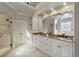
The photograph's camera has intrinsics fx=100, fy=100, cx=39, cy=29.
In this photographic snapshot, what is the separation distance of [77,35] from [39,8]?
4.36 feet

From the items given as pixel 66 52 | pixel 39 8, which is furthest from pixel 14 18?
pixel 66 52

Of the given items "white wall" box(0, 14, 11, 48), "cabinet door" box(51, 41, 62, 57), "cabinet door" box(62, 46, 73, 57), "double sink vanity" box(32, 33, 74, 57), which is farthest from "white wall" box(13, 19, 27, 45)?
"cabinet door" box(62, 46, 73, 57)

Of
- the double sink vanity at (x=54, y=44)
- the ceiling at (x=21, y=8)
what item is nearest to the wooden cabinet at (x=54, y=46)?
the double sink vanity at (x=54, y=44)

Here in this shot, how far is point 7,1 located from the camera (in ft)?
7.84

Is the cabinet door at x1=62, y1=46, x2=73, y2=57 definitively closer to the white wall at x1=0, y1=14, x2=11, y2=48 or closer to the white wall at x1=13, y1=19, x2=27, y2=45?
the white wall at x1=13, y1=19, x2=27, y2=45

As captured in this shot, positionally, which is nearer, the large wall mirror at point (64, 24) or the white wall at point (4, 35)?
the large wall mirror at point (64, 24)

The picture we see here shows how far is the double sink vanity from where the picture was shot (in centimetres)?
249

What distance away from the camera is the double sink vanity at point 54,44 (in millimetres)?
2494

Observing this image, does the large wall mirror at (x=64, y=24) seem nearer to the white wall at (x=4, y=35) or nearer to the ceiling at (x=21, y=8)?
the ceiling at (x=21, y=8)

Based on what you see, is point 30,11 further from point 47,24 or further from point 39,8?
point 47,24

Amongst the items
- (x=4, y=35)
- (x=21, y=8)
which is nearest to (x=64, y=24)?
(x=21, y=8)

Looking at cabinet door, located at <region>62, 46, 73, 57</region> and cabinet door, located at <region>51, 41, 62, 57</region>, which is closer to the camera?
cabinet door, located at <region>62, 46, 73, 57</region>

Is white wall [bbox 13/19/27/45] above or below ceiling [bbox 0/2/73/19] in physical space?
below

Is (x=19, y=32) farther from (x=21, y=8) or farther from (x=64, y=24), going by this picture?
(x=64, y=24)
